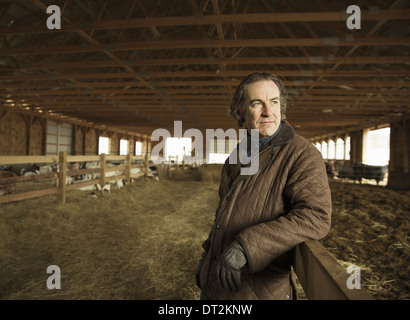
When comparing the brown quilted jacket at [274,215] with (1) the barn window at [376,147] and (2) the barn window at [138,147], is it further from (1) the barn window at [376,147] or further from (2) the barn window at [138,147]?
(2) the barn window at [138,147]

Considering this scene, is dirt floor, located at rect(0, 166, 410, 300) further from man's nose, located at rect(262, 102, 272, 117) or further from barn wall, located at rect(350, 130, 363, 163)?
barn wall, located at rect(350, 130, 363, 163)

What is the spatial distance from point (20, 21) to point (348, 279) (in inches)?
417

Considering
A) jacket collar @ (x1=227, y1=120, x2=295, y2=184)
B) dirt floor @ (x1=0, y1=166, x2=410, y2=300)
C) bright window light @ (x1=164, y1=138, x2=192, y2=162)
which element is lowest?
dirt floor @ (x1=0, y1=166, x2=410, y2=300)

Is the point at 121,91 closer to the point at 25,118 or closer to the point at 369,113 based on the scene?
the point at 25,118

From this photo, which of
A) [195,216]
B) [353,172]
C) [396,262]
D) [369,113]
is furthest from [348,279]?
[369,113]

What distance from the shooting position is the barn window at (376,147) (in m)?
18.5

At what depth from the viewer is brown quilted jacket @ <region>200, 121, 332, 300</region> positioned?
1.20m

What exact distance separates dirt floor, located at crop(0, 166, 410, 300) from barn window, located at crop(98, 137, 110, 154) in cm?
1851

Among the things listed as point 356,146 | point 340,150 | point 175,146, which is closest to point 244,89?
point 356,146

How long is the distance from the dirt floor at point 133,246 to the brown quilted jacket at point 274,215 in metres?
1.85

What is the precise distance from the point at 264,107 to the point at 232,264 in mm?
947

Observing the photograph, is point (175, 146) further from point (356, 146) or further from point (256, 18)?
point (256, 18)

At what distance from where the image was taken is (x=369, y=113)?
14.1 metres

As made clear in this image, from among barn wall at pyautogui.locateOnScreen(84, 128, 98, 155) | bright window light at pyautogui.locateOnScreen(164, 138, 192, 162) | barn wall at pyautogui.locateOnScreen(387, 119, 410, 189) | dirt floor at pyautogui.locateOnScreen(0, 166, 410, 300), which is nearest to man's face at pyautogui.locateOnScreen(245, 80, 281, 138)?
dirt floor at pyautogui.locateOnScreen(0, 166, 410, 300)
